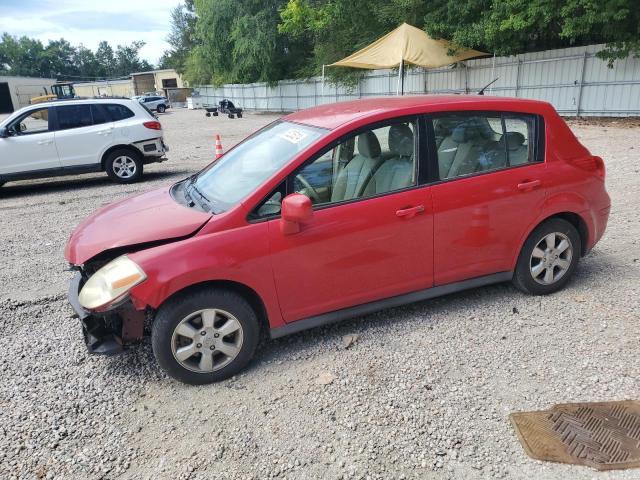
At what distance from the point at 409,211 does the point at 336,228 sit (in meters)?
0.55

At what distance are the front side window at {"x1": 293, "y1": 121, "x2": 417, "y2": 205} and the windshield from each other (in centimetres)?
19

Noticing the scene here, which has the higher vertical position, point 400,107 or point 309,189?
point 400,107

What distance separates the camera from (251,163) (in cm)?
366

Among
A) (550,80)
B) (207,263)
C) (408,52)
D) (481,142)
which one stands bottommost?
(207,263)

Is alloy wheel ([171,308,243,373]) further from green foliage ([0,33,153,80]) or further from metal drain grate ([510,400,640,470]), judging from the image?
green foliage ([0,33,153,80])

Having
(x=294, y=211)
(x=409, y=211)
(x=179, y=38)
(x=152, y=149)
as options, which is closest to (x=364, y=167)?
(x=409, y=211)

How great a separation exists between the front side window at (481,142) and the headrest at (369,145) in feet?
1.42

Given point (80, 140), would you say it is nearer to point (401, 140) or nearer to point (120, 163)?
point (120, 163)

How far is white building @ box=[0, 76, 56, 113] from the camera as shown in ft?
184

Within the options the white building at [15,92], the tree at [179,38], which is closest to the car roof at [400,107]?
the white building at [15,92]

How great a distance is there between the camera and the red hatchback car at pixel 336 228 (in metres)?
2.99

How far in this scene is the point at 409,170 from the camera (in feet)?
11.5

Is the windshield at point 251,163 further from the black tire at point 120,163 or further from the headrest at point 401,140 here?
the black tire at point 120,163

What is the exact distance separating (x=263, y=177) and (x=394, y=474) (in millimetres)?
1932
